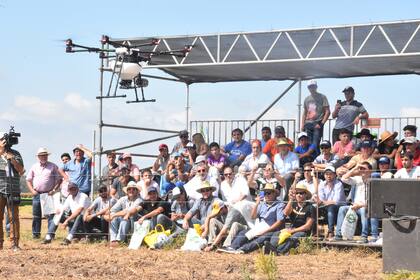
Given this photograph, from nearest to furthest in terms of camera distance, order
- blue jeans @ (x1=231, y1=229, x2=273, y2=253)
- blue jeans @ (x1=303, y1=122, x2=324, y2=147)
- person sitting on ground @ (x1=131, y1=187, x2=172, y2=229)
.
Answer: blue jeans @ (x1=231, y1=229, x2=273, y2=253)
person sitting on ground @ (x1=131, y1=187, x2=172, y2=229)
blue jeans @ (x1=303, y1=122, x2=324, y2=147)

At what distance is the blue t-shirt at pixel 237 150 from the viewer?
1660 cm

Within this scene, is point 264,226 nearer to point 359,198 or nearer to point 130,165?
point 359,198

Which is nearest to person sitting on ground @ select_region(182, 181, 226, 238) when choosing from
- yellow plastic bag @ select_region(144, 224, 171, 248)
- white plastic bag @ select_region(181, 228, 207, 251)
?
white plastic bag @ select_region(181, 228, 207, 251)

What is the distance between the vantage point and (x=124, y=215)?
15328 mm

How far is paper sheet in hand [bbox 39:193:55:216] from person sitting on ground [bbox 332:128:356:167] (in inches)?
214

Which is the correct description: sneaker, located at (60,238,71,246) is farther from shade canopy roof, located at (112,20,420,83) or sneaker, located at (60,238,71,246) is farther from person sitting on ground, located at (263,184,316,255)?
person sitting on ground, located at (263,184,316,255)

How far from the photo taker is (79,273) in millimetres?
10945

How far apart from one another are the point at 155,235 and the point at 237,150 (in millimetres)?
2970

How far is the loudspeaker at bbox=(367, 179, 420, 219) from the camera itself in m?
10.5

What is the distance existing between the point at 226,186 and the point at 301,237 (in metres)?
1.88

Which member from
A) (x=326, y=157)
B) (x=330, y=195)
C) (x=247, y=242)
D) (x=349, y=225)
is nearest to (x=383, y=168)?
(x=330, y=195)

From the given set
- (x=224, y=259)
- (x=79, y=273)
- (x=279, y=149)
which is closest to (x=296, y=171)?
(x=279, y=149)

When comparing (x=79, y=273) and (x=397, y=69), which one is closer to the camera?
(x=79, y=273)

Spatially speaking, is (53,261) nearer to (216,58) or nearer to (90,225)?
(90,225)
